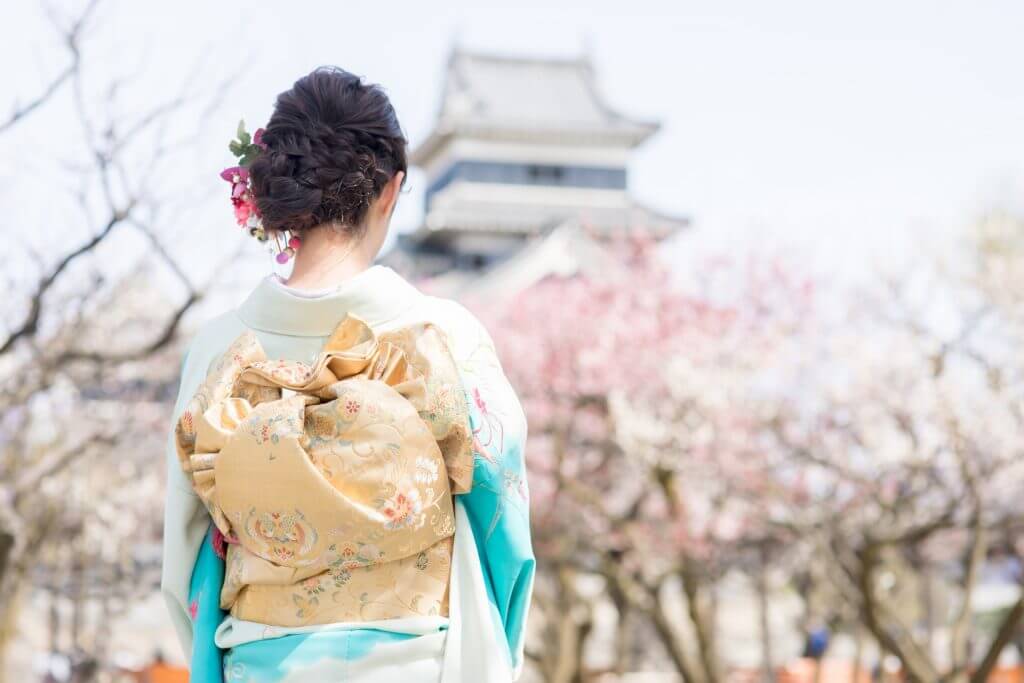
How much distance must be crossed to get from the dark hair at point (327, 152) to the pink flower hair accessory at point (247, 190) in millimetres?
54

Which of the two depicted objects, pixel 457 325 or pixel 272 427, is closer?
pixel 272 427

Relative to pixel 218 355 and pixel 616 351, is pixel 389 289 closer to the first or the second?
pixel 218 355

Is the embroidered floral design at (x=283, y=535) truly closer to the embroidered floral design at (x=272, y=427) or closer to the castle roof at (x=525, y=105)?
the embroidered floral design at (x=272, y=427)

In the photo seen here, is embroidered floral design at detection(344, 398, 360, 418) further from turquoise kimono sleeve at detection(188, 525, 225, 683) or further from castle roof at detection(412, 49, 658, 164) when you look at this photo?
castle roof at detection(412, 49, 658, 164)

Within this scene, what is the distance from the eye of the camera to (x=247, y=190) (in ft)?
7.45

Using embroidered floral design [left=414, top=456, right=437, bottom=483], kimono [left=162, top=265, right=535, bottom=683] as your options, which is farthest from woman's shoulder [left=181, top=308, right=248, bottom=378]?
embroidered floral design [left=414, top=456, right=437, bottom=483]

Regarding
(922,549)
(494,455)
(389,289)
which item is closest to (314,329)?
(389,289)

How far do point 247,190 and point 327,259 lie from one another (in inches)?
9.8

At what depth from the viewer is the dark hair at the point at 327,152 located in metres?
2.06

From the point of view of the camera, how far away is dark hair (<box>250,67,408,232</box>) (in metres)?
2.06

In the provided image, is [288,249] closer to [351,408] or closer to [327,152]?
[327,152]

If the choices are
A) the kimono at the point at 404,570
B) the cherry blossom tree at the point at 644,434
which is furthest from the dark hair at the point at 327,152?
the cherry blossom tree at the point at 644,434

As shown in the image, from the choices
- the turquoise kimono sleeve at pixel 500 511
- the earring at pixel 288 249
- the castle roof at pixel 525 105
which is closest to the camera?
the turquoise kimono sleeve at pixel 500 511

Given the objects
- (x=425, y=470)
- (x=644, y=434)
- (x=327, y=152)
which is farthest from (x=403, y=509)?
(x=644, y=434)
